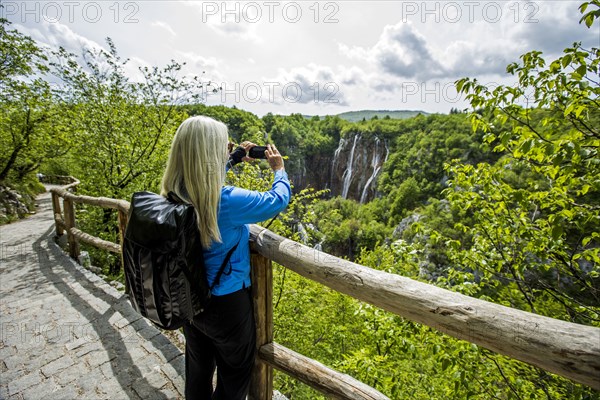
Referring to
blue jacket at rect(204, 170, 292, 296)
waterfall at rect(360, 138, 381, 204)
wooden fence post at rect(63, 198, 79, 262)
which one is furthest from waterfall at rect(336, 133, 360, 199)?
blue jacket at rect(204, 170, 292, 296)

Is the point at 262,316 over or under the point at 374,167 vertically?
under

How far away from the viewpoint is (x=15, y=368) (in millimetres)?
2998

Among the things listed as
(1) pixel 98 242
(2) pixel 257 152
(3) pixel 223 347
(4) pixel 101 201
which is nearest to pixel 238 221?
(2) pixel 257 152

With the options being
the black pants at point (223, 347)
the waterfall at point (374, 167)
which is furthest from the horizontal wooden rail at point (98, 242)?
the waterfall at point (374, 167)

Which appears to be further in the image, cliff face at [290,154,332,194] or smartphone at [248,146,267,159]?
cliff face at [290,154,332,194]

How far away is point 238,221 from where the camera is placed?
1669 mm

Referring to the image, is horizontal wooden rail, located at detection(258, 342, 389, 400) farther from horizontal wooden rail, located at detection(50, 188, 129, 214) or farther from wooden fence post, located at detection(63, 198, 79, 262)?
wooden fence post, located at detection(63, 198, 79, 262)

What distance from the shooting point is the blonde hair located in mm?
1596

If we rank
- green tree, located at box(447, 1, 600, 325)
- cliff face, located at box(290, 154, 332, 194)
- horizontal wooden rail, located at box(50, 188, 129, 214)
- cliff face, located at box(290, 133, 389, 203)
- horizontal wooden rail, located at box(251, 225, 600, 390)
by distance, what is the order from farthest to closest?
cliff face, located at box(290, 154, 332, 194) → cliff face, located at box(290, 133, 389, 203) → horizontal wooden rail, located at box(50, 188, 129, 214) → green tree, located at box(447, 1, 600, 325) → horizontal wooden rail, located at box(251, 225, 600, 390)

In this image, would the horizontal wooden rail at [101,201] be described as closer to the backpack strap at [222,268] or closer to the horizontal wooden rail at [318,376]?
the backpack strap at [222,268]

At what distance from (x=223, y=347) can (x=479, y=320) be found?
1.44 metres

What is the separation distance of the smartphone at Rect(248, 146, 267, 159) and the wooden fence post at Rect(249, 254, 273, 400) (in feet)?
2.21

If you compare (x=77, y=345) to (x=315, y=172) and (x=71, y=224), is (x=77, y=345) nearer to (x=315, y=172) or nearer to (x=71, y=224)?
(x=71, y=224)

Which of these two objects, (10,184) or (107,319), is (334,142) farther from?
(107,319)
